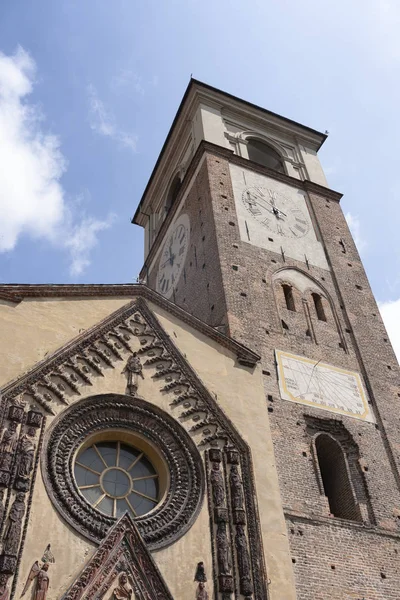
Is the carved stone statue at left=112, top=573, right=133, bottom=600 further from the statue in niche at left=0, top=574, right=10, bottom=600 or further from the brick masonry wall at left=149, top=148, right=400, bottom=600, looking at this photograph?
the brick masonry wall at left=149, top=148, right=400, bottom=600

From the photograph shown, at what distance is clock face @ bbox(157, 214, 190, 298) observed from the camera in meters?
18.2

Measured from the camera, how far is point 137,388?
1071 centimetres

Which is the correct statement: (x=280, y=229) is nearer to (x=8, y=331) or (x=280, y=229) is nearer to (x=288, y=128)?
(x=288, y=128)

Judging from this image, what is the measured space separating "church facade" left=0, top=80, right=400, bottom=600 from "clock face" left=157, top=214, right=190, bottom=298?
4.27 ft

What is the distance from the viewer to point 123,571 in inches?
336

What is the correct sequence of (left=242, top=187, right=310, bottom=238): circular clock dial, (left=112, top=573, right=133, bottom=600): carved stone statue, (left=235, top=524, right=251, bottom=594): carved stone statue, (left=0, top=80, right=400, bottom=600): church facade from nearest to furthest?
(left=112, top=573, right=133, bottom=600): carved stone statue < (left=0, top=80, right=400, bottom=600): church facade < (left=235, top=524, right=251, bottom=594): carved stone statue < (left=242, top=187, right=310, bottom=238): circular clock dial

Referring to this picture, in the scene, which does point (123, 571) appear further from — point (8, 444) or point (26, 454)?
point (8, 444)

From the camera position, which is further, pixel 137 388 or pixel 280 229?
pixel 280 229

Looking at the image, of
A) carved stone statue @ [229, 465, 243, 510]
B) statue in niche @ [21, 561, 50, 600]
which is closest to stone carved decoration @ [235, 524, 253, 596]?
carved stone statue @ [229, 465, 243, 510]

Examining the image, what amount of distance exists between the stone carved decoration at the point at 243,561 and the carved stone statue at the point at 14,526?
3094 mm

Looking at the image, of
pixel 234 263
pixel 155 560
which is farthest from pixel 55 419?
pixel 234 263

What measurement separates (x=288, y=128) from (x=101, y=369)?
46.6ft

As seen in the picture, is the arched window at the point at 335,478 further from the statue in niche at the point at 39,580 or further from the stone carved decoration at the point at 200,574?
the statue in niche at the point at 39,580

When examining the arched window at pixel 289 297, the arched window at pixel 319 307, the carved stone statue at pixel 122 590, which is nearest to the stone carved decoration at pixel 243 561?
the carved stone statue at pixel 122 590
